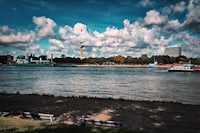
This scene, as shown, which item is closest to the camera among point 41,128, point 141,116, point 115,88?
point 41,128

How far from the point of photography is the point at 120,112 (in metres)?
16.8

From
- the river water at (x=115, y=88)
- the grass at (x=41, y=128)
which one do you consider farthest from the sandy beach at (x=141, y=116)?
the river water at (x=115, y=88)

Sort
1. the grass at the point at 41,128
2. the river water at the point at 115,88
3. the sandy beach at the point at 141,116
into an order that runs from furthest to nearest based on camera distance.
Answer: the river water at the point at 115,88 → the sandy beach at the point at 141,116 → the grass at the point at 41,128

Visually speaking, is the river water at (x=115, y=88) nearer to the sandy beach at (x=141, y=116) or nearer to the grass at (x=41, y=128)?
the sandy beach at (x=141, y=116)

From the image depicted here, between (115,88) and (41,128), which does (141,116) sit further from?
(115,88)

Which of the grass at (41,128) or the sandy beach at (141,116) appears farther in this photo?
the sandy beach at (141,116)

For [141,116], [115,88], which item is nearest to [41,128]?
[141,116]

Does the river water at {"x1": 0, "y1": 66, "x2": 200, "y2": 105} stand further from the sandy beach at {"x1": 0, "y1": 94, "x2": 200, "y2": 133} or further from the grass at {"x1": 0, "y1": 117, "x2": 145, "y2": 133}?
the grass at {"x1": 0, "y1": 117, "x2": 145, "y2": 133}

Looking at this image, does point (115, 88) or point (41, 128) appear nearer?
point (41, 128)

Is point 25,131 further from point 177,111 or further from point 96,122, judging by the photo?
point 177,111

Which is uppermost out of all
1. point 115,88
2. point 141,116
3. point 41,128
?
point 41,128

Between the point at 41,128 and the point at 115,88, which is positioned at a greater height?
the point at 41,128

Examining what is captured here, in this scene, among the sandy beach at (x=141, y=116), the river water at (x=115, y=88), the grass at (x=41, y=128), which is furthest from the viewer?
the river water at (x=115, y=88)

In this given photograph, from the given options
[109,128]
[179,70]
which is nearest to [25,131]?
[109,128]
